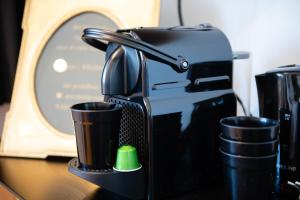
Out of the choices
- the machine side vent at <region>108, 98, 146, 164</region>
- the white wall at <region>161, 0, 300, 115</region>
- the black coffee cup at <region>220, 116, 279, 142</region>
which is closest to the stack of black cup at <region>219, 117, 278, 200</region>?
the black coffee cup at <region>220, 116, 279, 142</region>

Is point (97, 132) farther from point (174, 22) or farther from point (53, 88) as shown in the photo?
point (174, 22)

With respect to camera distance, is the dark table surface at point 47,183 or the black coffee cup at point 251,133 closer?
the black coffee cup at point 251,133

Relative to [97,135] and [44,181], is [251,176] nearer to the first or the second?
[97,135]

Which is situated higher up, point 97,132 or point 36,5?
point 36,5

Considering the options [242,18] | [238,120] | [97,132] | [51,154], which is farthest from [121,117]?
[242,18]

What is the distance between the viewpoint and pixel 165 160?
0.59 metres

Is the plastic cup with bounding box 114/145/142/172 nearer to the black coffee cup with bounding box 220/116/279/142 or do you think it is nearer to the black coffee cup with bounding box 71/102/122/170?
the black coffee cup with bounding box 71/102/122/170

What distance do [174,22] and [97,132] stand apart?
556mm

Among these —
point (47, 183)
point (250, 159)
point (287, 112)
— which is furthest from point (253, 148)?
point (47, 183)

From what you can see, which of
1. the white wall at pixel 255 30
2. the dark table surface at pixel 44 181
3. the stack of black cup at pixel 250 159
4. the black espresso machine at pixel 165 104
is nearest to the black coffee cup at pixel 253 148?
the stack of black cup at pixel 250 159

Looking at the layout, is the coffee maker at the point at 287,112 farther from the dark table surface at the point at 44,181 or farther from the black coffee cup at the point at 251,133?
the dark table surface at the point at 44,181

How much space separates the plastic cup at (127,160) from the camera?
1.90 feet

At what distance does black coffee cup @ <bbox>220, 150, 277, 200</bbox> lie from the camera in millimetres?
521

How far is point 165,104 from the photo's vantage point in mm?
590
